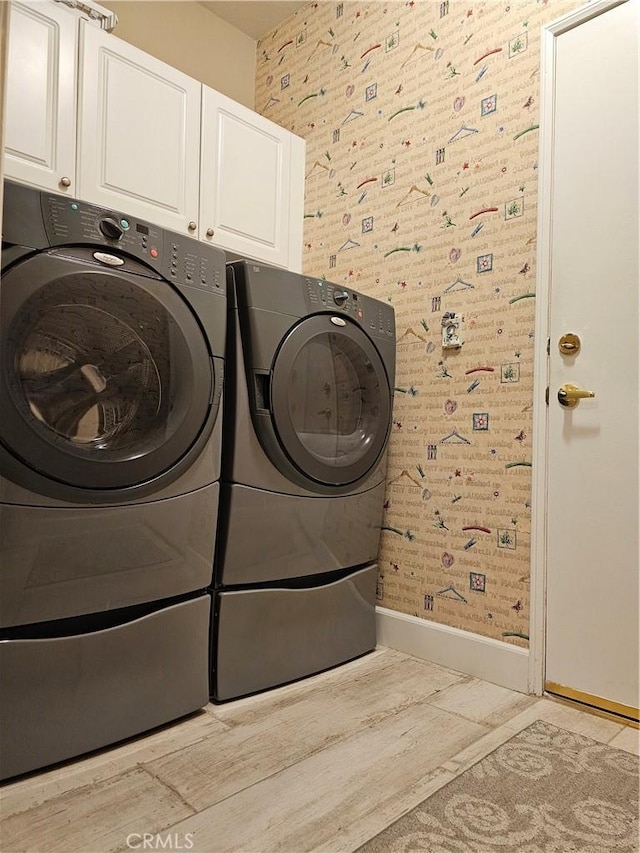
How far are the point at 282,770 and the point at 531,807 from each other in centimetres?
53

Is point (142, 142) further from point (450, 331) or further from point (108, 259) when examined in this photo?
point (450, 331)

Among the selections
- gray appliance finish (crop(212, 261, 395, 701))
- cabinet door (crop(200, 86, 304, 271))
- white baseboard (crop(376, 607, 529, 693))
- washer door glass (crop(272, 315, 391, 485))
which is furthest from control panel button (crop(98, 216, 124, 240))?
white baseboard (crop(376, 607, 529, 693))

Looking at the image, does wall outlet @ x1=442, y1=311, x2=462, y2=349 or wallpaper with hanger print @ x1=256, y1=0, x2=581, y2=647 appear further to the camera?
wall outlet @ x1=442, y1=311, x2=462, y2=349

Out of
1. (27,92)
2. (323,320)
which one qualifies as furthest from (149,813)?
(27,92)

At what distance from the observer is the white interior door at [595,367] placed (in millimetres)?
1676

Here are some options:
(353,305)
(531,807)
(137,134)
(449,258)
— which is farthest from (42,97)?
(531,807)

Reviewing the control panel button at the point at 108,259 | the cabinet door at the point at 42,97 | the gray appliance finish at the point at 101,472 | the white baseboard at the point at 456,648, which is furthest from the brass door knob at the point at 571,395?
the cabinet door at the point at 42,97

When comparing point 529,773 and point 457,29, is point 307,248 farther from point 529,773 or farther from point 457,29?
point 529,773

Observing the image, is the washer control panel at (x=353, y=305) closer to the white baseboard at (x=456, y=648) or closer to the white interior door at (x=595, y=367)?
the white interior door at (x=595, y=367)

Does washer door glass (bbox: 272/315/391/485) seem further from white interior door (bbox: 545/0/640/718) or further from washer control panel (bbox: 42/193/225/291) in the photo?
white interior door (bbox: 545/0/640/718)

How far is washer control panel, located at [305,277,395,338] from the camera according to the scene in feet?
6.22

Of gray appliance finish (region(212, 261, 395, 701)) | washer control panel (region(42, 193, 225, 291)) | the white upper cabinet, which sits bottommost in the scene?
gray appliance finish (region(212, 261, 395, 701))

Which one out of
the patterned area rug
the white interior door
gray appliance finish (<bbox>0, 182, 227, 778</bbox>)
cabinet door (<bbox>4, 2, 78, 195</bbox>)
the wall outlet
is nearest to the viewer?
the patterned area rug

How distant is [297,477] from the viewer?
182 centimetres
